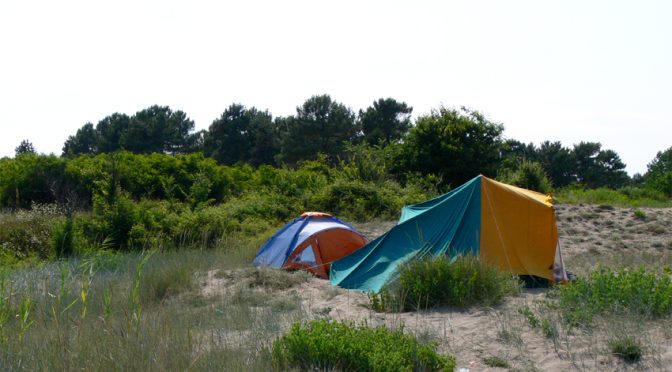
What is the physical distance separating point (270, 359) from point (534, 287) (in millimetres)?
5887

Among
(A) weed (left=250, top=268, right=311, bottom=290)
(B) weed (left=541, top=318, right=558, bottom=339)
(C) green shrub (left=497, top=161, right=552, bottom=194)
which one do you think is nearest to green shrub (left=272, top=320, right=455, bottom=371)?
(B) weed (left=541, top=318, right=558, bottom=339)

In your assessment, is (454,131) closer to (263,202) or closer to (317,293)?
(263,202)

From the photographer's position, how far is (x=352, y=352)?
19.4ft

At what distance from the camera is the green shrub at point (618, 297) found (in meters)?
7.23

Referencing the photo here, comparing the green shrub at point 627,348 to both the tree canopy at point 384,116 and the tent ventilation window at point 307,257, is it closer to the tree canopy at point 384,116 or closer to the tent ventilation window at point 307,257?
the tent ventilation window at point 307,257

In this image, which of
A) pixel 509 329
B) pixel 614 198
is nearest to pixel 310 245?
pixel 509 329

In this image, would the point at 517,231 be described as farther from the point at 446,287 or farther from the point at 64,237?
the point at 64,237

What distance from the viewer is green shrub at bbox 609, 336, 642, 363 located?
6.27 m

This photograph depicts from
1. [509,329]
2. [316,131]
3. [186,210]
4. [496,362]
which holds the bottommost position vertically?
[496,362]

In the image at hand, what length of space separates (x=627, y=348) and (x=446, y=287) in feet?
9.53

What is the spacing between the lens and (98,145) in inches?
2394

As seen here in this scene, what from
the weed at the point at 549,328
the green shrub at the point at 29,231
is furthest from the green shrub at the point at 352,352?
the green shrub at the point at 29,231

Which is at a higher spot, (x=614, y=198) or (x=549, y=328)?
(x=614, y=198)

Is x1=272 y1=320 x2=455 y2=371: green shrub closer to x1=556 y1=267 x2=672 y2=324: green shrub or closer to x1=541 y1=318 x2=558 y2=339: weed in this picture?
x1=541 y1=318 x2=558 y2=339: weed
